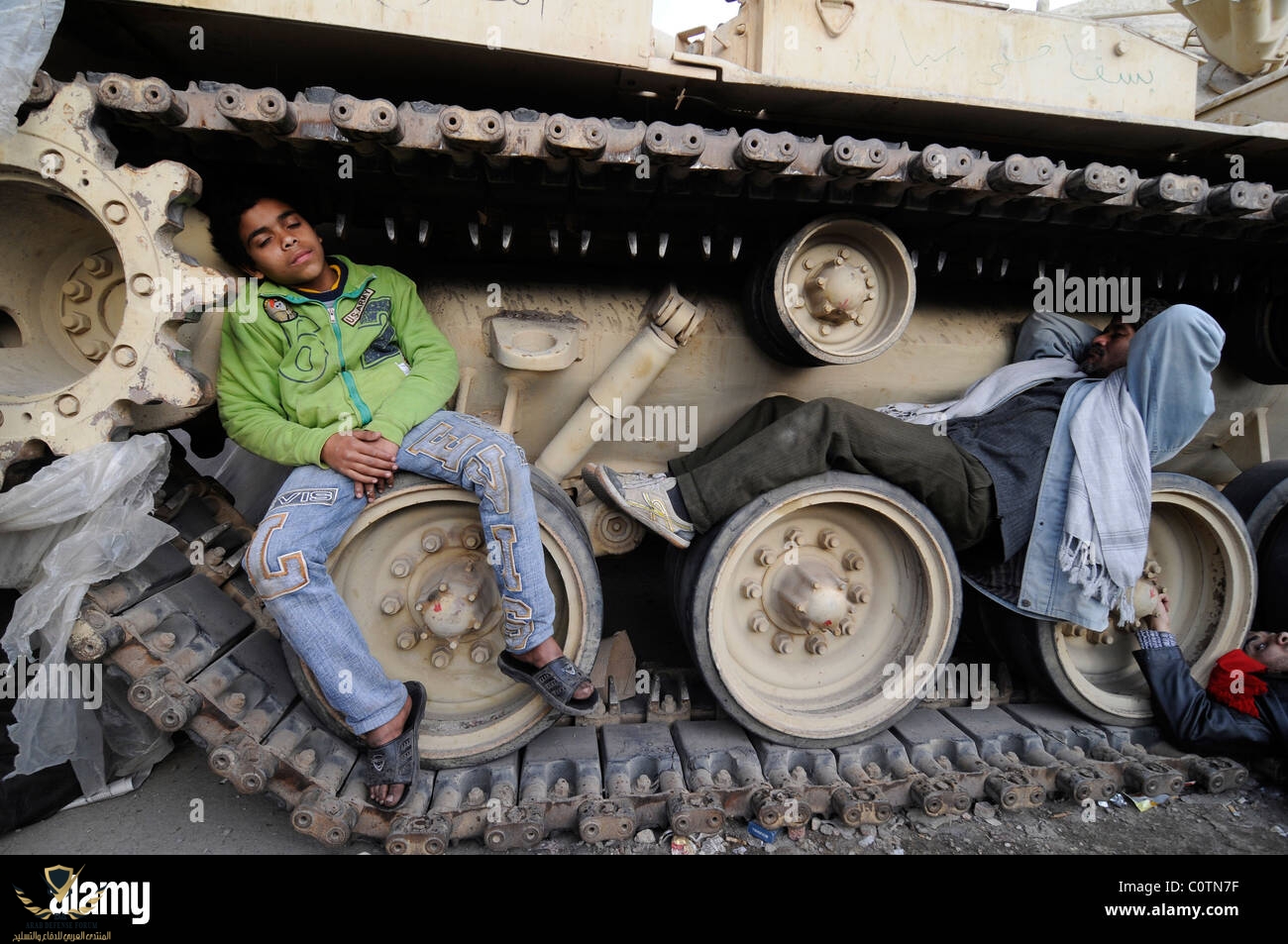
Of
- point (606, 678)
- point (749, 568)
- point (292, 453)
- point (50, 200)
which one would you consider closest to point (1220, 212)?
point (749, 568)

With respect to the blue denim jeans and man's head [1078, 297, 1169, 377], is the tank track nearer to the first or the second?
the blue denim jeans

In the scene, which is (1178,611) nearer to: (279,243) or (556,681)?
(556,681)

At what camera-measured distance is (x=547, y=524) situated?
6.47 feet

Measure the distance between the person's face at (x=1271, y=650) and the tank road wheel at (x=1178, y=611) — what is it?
0.05 m

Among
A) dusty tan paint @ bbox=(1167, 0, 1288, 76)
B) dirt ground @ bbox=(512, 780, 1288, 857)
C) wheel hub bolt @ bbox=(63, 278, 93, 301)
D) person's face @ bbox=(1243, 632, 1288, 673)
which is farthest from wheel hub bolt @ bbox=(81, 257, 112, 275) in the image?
dusty tan paint @ bbox=(1167, 0, 1288, 76)

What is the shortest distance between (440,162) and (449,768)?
1.62 m

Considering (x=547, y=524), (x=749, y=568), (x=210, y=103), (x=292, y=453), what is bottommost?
(x=749, y=568)

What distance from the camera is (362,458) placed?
1.80 m

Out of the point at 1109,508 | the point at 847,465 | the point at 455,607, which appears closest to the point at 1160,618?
the point at 1109,508

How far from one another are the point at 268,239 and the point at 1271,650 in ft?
10.6

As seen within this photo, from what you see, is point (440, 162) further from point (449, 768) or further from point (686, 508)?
point (449, 768)

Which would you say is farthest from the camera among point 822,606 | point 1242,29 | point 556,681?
point 1242,29

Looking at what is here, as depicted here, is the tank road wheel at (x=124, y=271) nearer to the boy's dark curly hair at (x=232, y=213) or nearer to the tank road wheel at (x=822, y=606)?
the boy's dark curly hair at (x=232, y=213)
